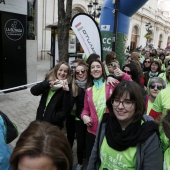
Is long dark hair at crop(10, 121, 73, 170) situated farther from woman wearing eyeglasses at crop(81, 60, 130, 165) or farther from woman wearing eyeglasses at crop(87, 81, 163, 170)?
woman wearing eyeglasses at crop(81, 60, 130, 165)

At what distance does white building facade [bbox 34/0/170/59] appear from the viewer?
17.1 metres

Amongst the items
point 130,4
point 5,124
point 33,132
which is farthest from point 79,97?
point 130,4

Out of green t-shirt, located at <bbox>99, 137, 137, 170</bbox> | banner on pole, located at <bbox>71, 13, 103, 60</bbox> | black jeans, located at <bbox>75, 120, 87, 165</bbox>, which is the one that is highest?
banner on pole, located at <bbox>71, 13, 103, 60</bbox>

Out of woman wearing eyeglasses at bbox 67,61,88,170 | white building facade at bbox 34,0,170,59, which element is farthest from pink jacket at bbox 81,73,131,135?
white building facade at bbox 34,0,170,59

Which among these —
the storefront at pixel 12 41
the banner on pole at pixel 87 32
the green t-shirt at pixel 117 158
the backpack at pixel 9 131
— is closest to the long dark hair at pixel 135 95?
the green t-shirt at pixel 117 158

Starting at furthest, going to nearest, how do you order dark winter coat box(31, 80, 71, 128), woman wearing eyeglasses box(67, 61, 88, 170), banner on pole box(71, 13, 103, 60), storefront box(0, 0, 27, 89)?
storefront box(0, 0, 27, 89) → banner on pole box(71, 13, 103, 60) → woman wearing eyeglasses box(67, 61, 88, 170) → dark winter coat box(31, 80, 71, 128)

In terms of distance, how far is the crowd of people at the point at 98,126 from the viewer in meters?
0.97

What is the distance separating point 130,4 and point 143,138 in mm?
5309

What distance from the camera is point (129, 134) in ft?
5.06

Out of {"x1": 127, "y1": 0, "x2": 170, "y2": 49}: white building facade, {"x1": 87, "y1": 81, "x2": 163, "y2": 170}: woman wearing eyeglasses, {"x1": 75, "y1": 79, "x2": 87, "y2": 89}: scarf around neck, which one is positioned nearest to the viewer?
{"x1": 87, "y1": 81, "x2": 163, "y2": 170}: woman wearing eyeglasses

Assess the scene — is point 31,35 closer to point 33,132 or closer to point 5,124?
point 5,124

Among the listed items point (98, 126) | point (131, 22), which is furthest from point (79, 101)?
point (131, 22)

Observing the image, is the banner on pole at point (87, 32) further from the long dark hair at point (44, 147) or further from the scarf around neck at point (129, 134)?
the long dark hair at point (44, 147)

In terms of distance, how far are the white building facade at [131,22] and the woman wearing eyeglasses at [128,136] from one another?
24.9ft
